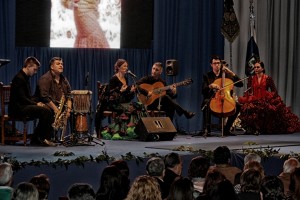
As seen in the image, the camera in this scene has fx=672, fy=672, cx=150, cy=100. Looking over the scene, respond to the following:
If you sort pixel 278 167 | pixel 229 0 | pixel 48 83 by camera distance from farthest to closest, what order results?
pixel 229 0, pixel 48 83, pixel 278 167

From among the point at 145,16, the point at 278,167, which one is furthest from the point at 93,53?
the point at 278,167

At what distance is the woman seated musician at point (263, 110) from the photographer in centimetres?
1124

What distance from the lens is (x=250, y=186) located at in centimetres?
480

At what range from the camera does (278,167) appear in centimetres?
806

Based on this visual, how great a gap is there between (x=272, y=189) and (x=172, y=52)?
8.27 meters

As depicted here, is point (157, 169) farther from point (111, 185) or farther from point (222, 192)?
point (222, 192)

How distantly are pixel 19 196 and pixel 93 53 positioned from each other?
835cm

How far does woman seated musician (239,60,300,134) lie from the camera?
11.2 m

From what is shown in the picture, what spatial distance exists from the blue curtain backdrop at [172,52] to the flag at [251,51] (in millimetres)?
549

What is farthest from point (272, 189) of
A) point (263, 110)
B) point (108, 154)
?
point (263, 110)

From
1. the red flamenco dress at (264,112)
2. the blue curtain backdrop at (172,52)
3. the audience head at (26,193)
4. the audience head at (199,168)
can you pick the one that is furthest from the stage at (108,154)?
the audience head at (26,193)

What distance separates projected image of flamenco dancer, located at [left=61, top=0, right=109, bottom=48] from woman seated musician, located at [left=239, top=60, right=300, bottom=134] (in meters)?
2.90

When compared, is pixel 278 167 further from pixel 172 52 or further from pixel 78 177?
pixel 172 52

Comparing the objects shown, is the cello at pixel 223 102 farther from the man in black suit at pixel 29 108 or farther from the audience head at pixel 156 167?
the audience head at pixel 156 167
